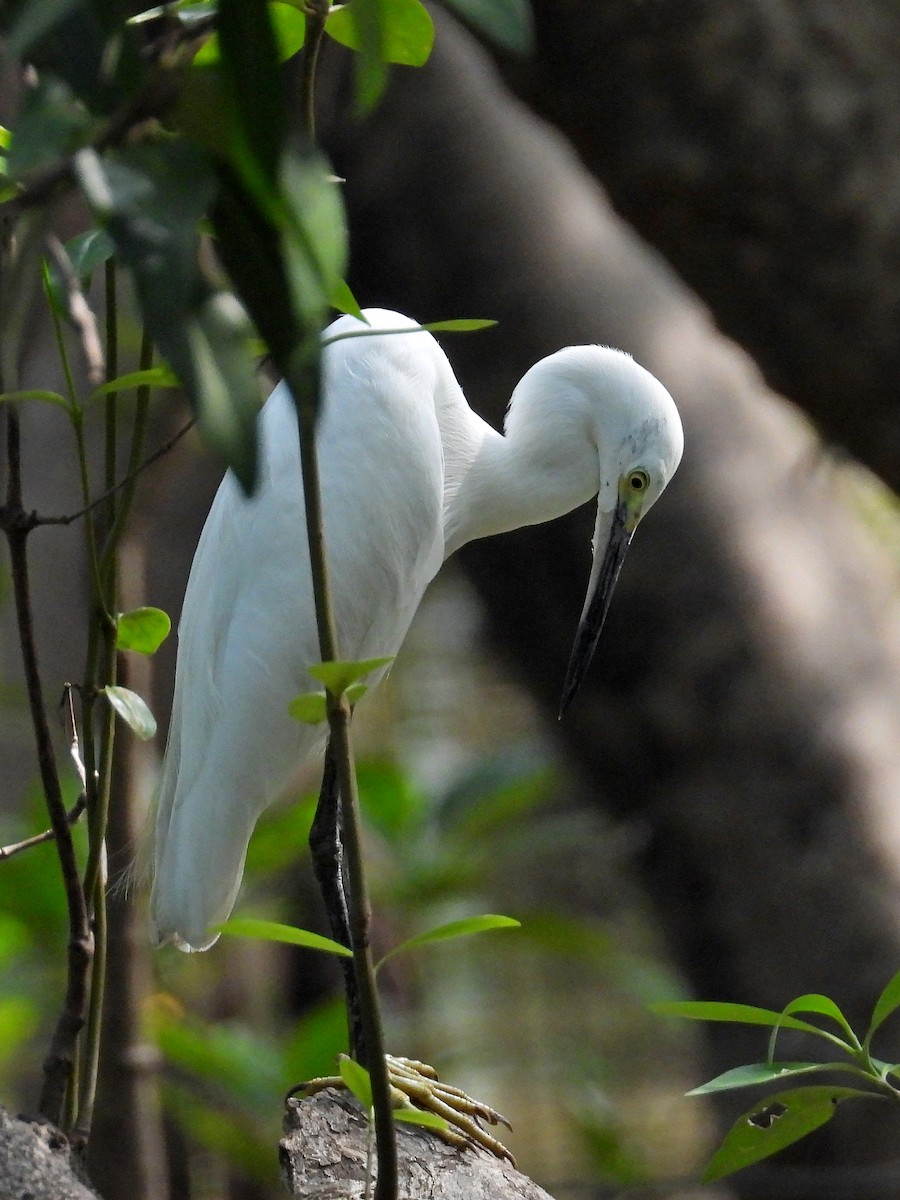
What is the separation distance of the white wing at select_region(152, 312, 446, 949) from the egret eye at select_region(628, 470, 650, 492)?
16 cm

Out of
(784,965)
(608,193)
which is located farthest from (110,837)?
(784,965)

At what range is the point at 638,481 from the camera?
3.86ft

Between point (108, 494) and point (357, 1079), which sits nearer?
point (357, 1079)

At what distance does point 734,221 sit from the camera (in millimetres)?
2084

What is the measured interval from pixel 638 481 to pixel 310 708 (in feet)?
2.48

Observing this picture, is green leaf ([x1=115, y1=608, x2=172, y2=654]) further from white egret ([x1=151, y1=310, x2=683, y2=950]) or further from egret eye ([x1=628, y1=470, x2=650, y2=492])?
egret eye ([x1=628, y1=470, x2=650, y2=492])

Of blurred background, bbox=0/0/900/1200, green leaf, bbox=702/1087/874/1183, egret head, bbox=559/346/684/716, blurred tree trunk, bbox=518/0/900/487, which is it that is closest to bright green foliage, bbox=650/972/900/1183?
green leaf, bbox=702/1087/874/1183

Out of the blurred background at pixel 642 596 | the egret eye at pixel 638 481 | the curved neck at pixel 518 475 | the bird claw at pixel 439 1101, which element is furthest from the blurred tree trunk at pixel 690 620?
the bird claw at pixel 439 1101

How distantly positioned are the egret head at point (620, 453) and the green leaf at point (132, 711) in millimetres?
500

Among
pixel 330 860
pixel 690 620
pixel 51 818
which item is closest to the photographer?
pixel 51 818

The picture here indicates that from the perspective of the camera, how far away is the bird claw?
3.16 ft

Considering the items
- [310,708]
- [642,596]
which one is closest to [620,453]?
[310,708]

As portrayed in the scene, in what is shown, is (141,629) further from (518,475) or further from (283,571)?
(518,475)

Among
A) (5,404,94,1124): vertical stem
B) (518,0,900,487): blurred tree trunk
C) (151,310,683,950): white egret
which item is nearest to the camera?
(5,404,94,1124): vertical stem
